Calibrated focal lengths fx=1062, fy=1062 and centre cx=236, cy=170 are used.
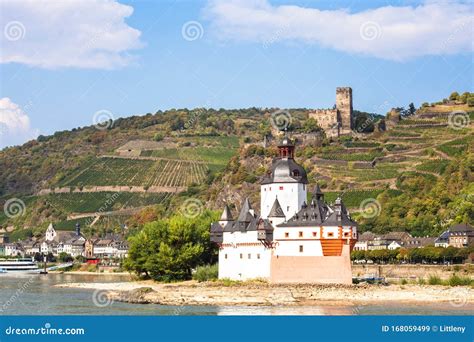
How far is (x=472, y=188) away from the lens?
93500mm

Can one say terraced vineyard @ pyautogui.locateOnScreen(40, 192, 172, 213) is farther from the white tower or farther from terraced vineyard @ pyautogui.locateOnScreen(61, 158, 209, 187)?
the white tower

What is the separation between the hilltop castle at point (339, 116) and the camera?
474 feet

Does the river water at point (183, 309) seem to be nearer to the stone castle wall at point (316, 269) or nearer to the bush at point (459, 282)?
the stone castle wall at point (316, 269)

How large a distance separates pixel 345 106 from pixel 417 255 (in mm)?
72673

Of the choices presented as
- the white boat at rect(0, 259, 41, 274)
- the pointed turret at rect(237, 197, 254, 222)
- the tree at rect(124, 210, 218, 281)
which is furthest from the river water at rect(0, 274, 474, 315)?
the white boat at rect(0, 259, 41, 274)

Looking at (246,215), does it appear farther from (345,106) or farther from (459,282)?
(345,106)

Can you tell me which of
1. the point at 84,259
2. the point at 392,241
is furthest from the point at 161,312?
the point at 84,259

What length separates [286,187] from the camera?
197 ft

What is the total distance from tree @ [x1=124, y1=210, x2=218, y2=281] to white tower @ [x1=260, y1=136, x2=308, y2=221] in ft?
18.8

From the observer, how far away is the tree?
210 ft

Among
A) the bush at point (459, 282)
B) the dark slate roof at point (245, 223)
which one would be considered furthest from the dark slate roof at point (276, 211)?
the bush at point (459, 282)

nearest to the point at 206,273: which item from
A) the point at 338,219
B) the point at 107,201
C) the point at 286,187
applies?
the point at 286,187

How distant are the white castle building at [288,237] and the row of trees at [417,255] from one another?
16465 millimetres

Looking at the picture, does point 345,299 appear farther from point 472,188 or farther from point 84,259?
point 84,259
